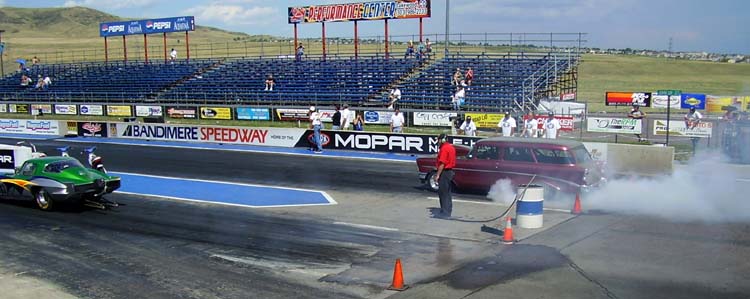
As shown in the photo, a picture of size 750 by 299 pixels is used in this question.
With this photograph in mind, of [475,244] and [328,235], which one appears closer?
[475,244]

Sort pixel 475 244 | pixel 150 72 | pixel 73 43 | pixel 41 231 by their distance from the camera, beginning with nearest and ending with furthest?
pixel 475 244 < pixel 41 231 < pixel 150 72 < pixel 73 43

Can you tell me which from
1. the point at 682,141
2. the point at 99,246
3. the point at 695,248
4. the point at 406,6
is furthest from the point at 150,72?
the point at 695,248

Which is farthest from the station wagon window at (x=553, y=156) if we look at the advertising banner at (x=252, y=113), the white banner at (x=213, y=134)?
the advertising banner at (x=252, y=113)

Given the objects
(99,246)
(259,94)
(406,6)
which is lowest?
(99,246)

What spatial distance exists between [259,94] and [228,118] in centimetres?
242

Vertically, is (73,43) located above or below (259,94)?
above

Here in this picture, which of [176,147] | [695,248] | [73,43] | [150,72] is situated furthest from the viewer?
[73,43]

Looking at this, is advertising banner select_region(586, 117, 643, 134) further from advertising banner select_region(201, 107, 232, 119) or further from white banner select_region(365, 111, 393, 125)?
advertising banner select_region(201, 107, 232, 119)

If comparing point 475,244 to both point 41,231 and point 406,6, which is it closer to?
point 41,231

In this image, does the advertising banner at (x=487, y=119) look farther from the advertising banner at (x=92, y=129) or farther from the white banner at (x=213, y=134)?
the advertising banner at (x=92, y=129)

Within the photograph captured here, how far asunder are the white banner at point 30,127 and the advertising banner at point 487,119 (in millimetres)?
23032

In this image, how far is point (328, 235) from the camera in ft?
44.0

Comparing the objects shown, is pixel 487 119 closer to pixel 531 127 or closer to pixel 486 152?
pixel 531 127

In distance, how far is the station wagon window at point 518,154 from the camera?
16.5 m
